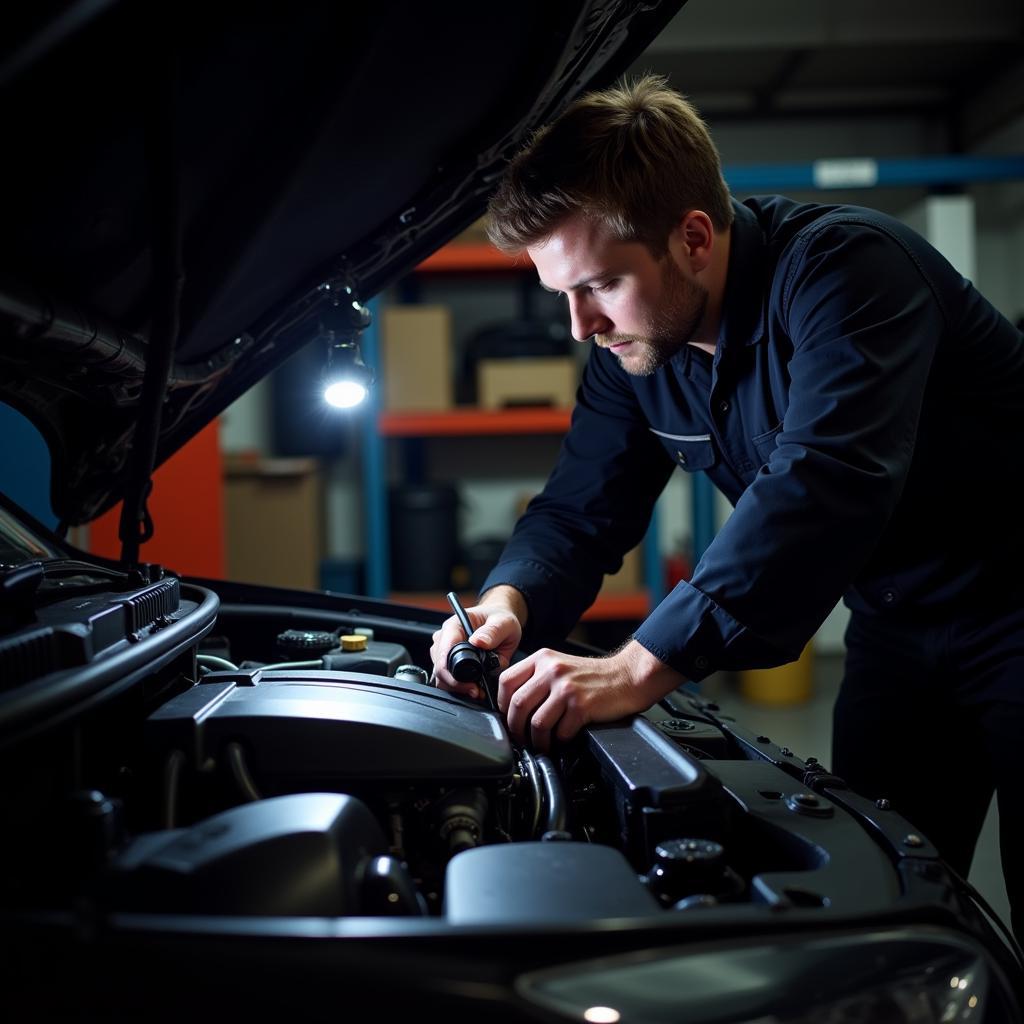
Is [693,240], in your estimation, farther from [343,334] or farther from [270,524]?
[270,524]

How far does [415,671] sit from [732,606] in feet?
1.34

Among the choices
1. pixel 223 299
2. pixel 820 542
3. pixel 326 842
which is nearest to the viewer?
pixel 326 842

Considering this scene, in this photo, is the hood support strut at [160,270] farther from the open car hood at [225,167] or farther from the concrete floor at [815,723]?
the concrete floor at [815,723]

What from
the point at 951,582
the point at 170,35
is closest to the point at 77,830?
the point at 170,35

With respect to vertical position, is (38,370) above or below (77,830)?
above

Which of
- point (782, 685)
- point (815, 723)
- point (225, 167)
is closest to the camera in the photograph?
point (225, 167)

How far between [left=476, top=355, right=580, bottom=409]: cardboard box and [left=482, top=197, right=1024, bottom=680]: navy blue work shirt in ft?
6.89

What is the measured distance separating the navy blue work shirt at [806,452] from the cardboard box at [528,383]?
2.10 metres

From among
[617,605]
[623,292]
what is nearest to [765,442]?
[623,292]

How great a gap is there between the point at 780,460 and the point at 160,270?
643 millimetres

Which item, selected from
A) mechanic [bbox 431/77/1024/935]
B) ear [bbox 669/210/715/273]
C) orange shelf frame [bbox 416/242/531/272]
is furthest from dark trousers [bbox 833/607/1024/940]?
orange shelf frame [bbox 416/242/531/272]

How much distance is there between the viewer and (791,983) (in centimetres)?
57

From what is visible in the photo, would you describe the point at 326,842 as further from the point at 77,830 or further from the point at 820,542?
the point at 820,542

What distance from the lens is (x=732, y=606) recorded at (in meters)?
1.01
